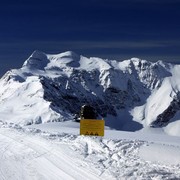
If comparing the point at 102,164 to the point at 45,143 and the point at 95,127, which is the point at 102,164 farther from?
the point at 95,127

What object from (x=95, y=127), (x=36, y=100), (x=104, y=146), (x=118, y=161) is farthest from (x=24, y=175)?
(x=36, y=100)

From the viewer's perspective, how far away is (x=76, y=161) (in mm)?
11797

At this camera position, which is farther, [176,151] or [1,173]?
[176,151]

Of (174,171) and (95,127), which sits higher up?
(174,171)

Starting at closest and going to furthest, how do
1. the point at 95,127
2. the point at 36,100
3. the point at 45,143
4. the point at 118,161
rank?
the point at 118,161, the point at 45,143, the point at 95,127, the point at 36,100

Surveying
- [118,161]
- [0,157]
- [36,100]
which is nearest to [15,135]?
[0,157]

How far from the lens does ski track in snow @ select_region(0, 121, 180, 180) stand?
9.99 meters

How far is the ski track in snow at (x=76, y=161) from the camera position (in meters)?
9.99

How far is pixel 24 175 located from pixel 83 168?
1355mm

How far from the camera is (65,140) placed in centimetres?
1639

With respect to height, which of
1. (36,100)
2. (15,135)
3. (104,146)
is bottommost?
(36,100)

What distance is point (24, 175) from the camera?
1036 cm

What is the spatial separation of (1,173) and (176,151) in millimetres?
4361

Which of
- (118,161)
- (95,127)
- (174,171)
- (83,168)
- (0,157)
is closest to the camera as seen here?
(174,171)
